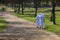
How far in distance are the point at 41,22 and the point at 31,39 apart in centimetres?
889

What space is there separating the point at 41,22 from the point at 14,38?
8.65 meters

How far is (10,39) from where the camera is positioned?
60.9 ft

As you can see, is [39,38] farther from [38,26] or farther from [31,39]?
[38,26]

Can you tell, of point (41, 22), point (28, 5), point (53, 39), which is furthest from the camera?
point (28, 5)

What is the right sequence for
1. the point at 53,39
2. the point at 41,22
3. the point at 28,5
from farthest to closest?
the point at 28,5, the point at 41,22, the point at 53,39

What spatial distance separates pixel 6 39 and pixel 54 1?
17214 millimetres

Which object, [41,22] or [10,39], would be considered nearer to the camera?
[10,39]

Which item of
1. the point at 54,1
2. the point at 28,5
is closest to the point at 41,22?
the point at 54,1

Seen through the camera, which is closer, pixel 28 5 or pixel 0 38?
pixel 0 38

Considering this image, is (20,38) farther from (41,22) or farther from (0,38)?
(41,22)

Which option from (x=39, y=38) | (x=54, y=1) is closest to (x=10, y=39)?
(x=39, y=38)

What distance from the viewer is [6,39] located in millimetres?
18531

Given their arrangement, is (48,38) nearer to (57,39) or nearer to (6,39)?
(57,39)

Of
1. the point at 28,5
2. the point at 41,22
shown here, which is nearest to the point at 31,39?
the point at 41,22
